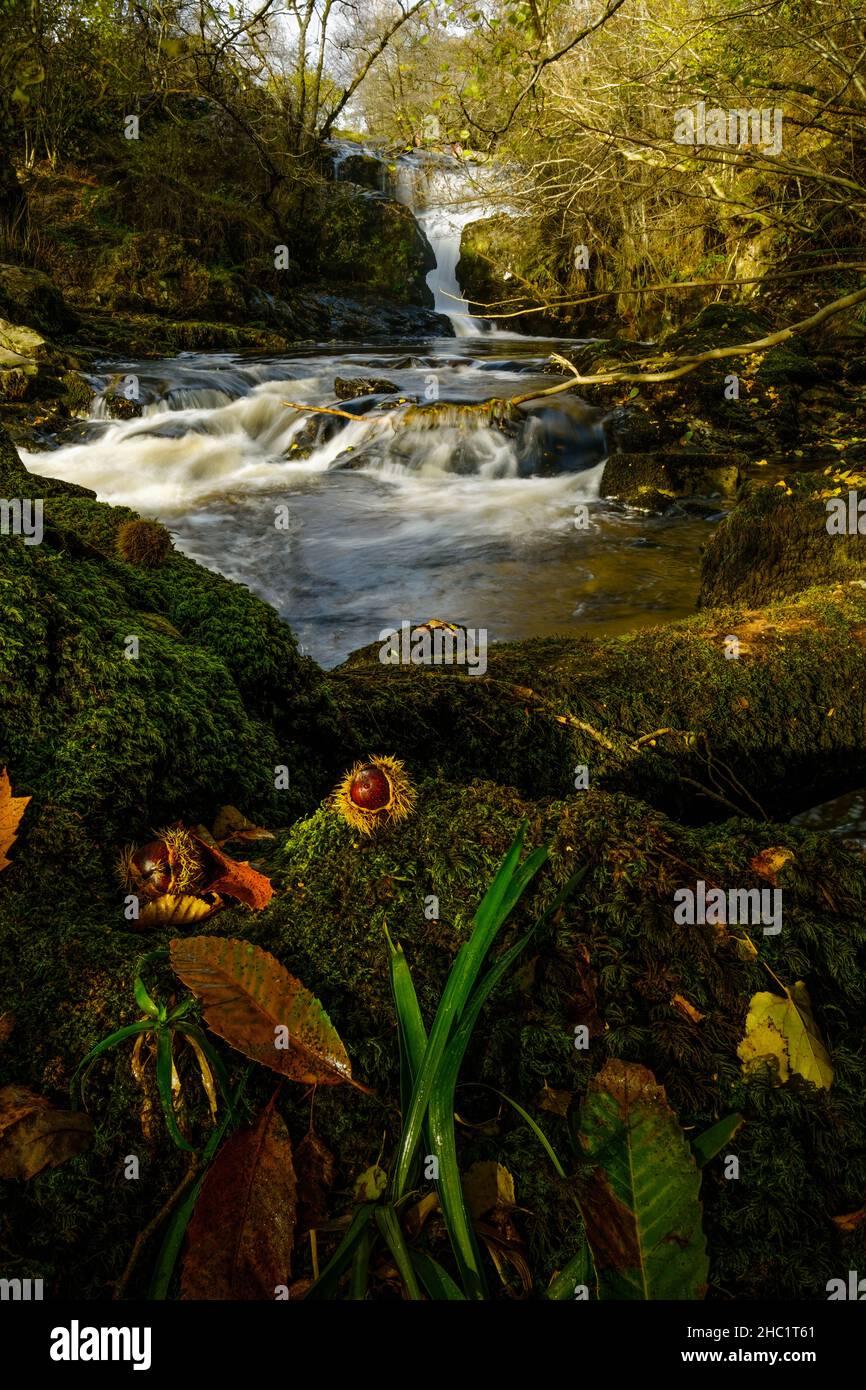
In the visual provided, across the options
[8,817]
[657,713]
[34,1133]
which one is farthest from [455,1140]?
[657,713]

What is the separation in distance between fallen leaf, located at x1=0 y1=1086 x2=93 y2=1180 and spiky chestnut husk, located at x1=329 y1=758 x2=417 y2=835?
2.30 feet

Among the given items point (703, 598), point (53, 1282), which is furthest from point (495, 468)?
point (53, 1282)

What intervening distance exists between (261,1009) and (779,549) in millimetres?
4986

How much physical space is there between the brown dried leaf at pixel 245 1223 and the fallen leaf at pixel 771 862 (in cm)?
102

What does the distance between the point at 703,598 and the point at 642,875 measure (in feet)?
15.6

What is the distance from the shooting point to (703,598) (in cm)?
583

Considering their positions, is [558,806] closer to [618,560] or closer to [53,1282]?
[53,1282]

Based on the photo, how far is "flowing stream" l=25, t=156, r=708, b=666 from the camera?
26.7ft

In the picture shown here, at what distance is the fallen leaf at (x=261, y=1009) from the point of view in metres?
1.25

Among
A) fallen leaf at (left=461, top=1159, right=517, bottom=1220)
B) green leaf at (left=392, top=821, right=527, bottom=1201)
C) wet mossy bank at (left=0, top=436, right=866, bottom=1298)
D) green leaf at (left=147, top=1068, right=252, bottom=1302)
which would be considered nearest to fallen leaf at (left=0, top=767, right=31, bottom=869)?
wet mossy bank at (left=0, top=436, right=866, bottom=1298)

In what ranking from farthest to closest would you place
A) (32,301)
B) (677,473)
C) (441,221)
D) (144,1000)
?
(441,221), (32,301), (677,473), (144,1000)

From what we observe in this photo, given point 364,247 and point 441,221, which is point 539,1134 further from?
point 441,221

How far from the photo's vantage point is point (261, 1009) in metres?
1.29
